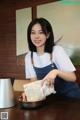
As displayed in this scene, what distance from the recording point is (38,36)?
1.69 m

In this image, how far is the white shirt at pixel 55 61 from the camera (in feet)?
5.38

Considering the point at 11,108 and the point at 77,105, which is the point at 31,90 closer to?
the point at 11,108

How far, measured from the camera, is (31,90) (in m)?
1.38

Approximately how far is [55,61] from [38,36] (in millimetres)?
216

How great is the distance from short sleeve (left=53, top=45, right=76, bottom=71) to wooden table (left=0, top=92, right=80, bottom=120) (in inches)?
9.2

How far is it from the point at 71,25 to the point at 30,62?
1541 millimetres

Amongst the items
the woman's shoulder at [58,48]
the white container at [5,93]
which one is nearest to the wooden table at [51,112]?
the white container at [5,93]

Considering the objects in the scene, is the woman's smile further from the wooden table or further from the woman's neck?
the wooden table

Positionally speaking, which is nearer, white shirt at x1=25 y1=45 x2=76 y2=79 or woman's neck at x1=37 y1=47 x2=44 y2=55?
white shirt at x1=25 y1=45 x2=76 y2=79

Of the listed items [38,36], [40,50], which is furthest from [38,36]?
[40,50]

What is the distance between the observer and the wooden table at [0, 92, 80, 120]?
46.3 inches

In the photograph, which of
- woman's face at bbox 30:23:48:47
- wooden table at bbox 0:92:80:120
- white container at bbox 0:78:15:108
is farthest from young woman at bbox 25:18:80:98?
white container at bbox 0:78:15:108

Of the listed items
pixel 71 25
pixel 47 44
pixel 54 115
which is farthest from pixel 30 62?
pixel 71 25

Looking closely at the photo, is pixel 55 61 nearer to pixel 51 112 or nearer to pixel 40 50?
pixel 40 50
